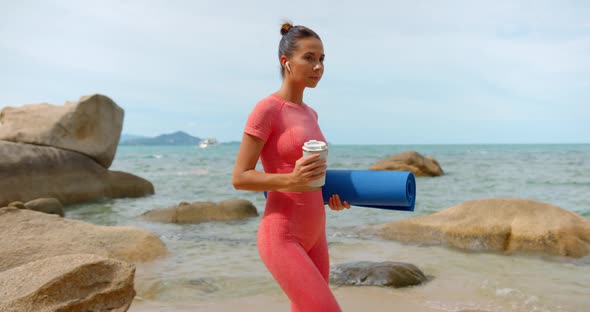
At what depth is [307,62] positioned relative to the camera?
2621 millimetres

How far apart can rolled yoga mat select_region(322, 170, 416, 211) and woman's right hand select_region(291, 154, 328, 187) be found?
332 millimetres

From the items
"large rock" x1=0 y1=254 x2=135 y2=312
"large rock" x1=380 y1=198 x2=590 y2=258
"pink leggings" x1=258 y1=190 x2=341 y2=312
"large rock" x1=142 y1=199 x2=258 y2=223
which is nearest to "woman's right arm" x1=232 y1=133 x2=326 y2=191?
"pink leggings" x1=258 y1=190 x2=341 y2=312

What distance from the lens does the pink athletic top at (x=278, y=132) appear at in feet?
8.27

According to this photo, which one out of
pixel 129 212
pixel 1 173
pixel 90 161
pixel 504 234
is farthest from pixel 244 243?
pixel 90 161

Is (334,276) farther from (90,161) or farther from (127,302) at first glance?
(90,161)

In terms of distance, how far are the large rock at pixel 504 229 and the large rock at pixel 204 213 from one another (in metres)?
3.41

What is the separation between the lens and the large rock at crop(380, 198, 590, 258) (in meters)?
7.74

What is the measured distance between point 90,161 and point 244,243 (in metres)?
8.45

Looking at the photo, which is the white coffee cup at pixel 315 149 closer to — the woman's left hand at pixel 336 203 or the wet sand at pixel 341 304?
the woman's left hand at pixel 336 203

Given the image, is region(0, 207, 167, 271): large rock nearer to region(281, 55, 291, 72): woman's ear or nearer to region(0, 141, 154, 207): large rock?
region(281, 55, 291, 72): woman's ear

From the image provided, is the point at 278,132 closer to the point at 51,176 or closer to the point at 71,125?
the point at 51,176

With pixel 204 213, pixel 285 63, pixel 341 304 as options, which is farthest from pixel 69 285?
pixel 204 213

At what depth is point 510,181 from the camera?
2098cm

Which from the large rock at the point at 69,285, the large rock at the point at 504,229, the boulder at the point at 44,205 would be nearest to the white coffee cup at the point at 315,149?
the large rock at the point at 69,285
